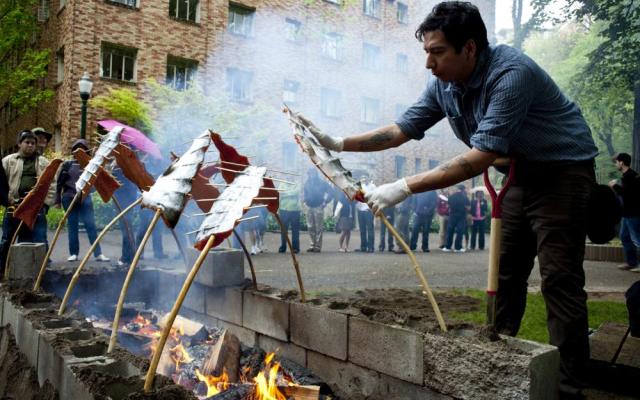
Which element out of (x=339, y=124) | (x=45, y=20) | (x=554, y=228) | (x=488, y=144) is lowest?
(x=554, y=228)

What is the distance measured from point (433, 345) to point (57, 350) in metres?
1.68

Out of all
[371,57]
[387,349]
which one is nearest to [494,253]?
[387,349]

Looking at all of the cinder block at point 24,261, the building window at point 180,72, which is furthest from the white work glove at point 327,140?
the building window at point 180,72

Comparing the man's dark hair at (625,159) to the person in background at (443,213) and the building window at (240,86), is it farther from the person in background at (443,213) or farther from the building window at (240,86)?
the building window at (240,86)

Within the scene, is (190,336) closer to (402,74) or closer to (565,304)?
(565,304)

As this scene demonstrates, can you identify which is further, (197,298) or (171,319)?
(197,298)

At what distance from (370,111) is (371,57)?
2297 mm

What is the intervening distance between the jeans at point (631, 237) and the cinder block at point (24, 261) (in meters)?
8.50

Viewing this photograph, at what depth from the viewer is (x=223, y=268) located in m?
3.57

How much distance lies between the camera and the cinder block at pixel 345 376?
254 centimetres

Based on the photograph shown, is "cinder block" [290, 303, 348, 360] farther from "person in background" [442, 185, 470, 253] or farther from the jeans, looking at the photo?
"person in background" [442, 185, 470, 253]

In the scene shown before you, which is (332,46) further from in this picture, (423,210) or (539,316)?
(539,316)

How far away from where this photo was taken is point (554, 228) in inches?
98.9

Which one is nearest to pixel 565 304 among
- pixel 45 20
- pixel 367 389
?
pixel 367 389
